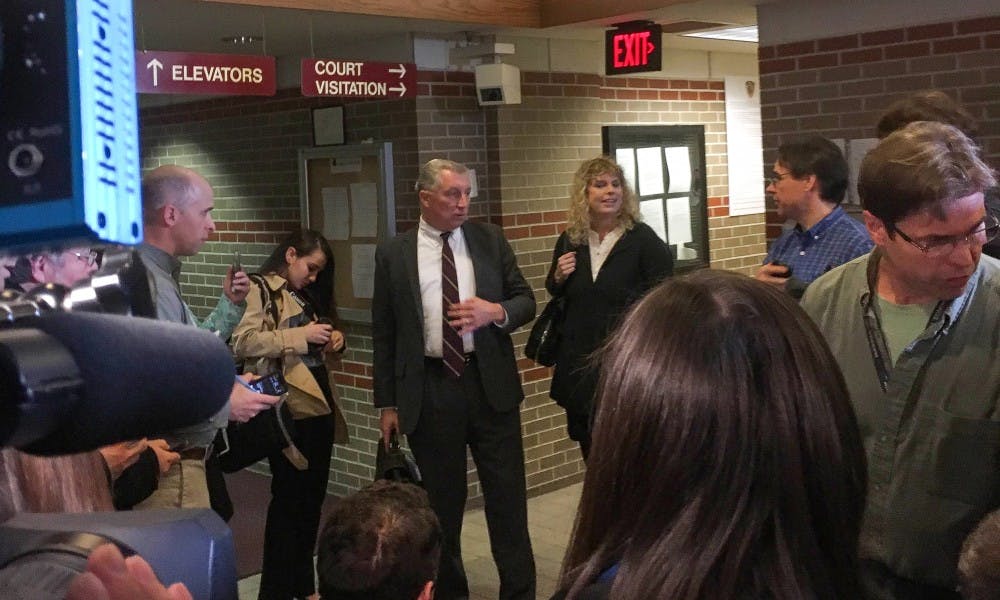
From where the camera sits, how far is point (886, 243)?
2.27m

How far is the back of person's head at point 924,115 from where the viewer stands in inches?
127

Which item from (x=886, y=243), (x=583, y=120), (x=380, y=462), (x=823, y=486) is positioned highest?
(x=583, y=120)

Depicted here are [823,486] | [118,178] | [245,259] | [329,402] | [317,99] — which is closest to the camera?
[118,178]

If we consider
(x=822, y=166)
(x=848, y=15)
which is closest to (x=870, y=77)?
(x=848, y=15)

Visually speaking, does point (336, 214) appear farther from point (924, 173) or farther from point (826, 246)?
point (924, 173)

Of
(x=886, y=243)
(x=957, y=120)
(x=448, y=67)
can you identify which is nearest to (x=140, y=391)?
(x=886, y=243)

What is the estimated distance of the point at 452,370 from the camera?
4.39 metres

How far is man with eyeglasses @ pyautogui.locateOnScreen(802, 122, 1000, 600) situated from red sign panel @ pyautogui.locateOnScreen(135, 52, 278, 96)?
294 centimetres

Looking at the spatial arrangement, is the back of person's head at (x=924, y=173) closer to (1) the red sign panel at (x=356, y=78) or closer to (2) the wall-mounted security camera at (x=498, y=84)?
(1) the red sign panel at (x=356, y=78)

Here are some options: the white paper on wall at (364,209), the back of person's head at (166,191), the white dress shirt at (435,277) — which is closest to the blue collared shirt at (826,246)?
the white dress shirt at (435,277)

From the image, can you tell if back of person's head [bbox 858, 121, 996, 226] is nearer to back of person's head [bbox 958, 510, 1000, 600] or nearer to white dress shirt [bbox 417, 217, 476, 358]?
back of person's head [bbox 958, 510, 1000, 600]

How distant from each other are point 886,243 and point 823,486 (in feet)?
3.91

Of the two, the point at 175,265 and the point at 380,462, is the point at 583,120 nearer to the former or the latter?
the point at 380,462

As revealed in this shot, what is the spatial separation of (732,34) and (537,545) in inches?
143
